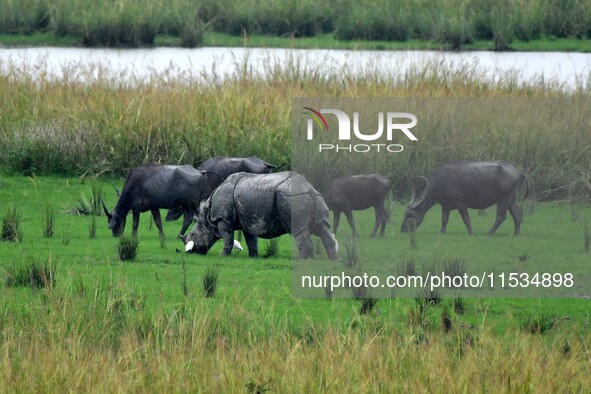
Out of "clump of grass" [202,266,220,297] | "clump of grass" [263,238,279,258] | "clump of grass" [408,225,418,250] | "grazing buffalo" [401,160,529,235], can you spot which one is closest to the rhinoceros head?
"clump of grass" [263,238,279,258]

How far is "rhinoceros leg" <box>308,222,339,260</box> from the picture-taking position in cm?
1051

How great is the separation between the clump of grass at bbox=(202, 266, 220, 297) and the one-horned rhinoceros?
118cm

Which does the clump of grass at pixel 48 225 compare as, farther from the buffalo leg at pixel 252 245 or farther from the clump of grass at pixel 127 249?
the buffalo leg at pixel 252 245

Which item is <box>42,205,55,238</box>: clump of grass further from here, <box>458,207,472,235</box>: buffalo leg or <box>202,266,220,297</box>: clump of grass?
<box>458,207,472,235</box>: buffalo leg

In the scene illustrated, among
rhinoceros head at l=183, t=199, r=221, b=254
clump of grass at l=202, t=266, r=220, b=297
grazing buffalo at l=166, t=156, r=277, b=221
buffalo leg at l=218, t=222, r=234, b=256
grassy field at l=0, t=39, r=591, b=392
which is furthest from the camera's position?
grazing buffalo at l=166, t=156, r=277, b=221

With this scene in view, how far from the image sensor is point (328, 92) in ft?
57.7

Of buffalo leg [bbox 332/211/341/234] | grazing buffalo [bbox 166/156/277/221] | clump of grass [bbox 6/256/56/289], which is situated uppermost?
clump of grass [bbox 6/256/56/289]

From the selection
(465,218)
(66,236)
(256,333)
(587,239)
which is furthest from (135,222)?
(587,239)

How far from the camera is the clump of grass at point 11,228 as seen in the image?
11516 mm

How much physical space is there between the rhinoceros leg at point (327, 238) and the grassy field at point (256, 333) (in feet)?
1.52

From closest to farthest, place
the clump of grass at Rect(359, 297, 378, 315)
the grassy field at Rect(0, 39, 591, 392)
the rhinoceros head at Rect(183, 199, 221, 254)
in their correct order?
the grassy field at Rect(0, 39, 591, 392)
the clump of grass at Rect(359, 297, 378, 315)
the rhinoceros head at Rect(183, 199, 221, 254)

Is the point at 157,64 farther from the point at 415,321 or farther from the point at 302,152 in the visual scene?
the point at 415,321

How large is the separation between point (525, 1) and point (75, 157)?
2056 cm

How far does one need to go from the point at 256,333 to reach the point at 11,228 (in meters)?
4.53
